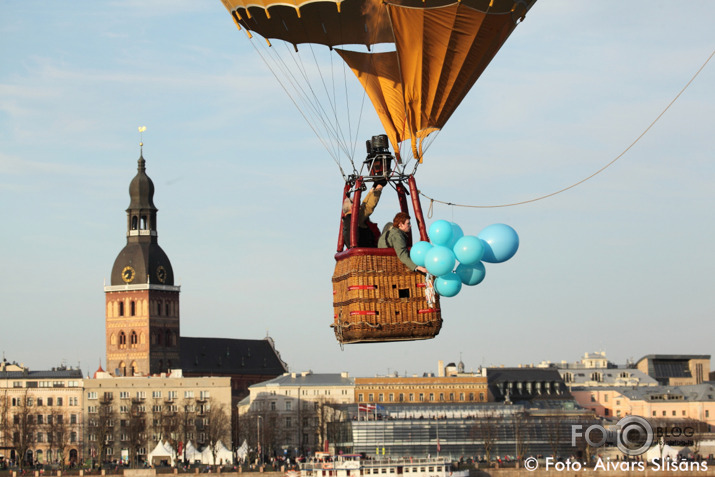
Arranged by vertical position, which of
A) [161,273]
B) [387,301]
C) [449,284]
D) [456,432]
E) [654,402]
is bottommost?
[456,432]

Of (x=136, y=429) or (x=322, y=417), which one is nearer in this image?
(x=136, y=429)

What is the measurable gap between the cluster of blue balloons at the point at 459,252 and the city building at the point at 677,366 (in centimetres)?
15178

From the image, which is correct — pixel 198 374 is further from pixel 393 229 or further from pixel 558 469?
pixel 393 229

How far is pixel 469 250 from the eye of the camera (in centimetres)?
2745

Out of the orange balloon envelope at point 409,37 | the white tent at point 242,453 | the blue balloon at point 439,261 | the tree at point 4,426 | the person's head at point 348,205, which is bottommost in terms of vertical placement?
the white tent at point 242,453

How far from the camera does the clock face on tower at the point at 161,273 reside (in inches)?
5600

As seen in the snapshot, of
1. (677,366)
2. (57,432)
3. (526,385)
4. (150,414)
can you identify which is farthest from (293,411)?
(677,366)

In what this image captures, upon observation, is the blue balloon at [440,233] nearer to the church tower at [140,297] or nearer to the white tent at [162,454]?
the white tent at [162,454]

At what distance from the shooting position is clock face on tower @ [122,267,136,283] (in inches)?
5541

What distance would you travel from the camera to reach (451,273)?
28.1 meters

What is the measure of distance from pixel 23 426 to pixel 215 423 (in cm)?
1667

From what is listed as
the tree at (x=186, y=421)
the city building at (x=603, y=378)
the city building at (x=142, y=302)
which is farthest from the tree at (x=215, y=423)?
the city building at (x=603, y=378)

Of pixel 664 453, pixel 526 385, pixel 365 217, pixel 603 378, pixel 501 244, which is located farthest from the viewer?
pixel 603 378

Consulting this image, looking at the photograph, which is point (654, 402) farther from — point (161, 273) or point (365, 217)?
point (365, 217)
